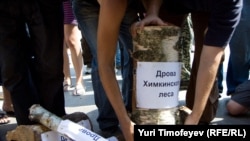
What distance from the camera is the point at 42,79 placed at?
7.64 ft

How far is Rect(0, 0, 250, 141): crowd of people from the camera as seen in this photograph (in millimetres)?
1729


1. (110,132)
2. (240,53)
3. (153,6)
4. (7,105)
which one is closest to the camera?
(153,6)

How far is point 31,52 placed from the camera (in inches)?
91.3

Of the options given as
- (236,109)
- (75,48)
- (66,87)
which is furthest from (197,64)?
(66,87)

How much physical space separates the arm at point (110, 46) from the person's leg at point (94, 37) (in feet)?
1.77

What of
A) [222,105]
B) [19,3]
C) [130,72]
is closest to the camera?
[19,3]

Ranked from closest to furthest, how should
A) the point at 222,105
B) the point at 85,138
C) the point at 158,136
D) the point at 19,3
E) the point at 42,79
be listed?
the point at 158,136 → the point at 85,138 → the point at 19,3 → the point at 42,79 → the point at 222,105

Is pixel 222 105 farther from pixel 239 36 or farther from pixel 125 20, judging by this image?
pixel 125 20

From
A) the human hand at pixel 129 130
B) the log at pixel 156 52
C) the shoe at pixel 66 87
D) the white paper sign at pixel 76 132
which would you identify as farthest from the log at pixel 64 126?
the shoe at pixel 66 87

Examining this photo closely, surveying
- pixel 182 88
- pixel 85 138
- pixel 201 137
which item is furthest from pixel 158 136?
pixel 182 88

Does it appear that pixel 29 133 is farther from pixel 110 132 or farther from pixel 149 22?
pixel 149 22

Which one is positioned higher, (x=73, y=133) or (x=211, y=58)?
(x=211, y=58)

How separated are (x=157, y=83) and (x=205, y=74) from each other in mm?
198

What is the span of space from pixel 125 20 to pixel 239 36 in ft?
3.60
